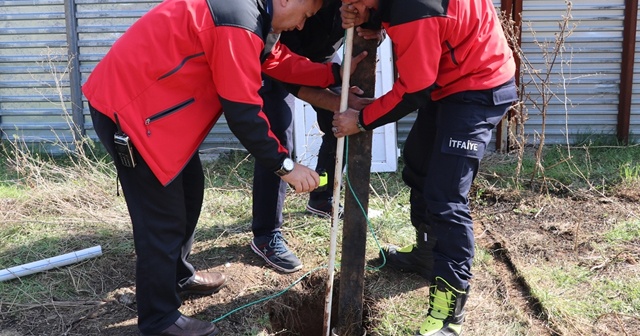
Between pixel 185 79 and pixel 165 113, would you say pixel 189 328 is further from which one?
pixel 185 79

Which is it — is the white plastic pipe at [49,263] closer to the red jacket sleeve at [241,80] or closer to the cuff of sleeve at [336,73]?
the red jacket sleeve at [241,80]

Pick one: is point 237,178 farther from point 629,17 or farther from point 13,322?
point 629,17

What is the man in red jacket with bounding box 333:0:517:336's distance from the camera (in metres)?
3.04

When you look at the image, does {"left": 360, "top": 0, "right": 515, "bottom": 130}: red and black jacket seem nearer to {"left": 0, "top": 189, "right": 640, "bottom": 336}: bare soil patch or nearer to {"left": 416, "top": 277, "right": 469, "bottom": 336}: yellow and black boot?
{"left": 416, "top": 277, "right": 469, "bottom": 336}: yellow and black boot

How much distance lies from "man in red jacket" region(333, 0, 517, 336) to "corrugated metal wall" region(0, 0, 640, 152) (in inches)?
140

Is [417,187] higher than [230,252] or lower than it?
higher

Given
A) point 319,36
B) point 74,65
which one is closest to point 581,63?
point 319,36

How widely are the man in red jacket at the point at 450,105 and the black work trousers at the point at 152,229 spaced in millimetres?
921

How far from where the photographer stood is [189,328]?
3.38 m

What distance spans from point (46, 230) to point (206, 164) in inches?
79.9

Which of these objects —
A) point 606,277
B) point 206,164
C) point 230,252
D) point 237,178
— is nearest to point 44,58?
point 206,164

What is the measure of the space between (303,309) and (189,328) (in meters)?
0.89

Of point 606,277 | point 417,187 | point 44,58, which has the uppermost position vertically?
point 44,58

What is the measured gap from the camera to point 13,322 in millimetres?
3709
